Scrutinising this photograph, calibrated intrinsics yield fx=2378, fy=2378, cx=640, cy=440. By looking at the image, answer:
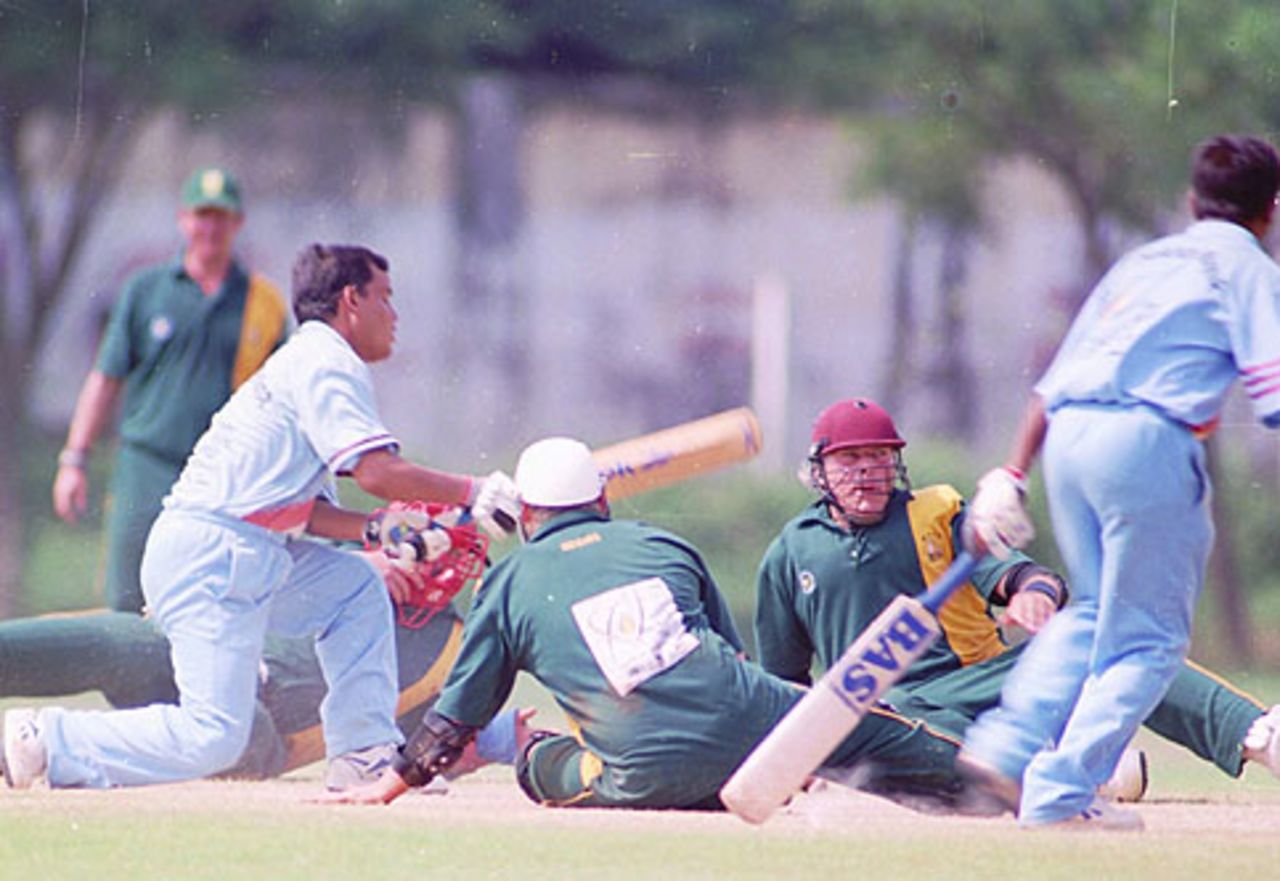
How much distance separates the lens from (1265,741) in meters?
5.16

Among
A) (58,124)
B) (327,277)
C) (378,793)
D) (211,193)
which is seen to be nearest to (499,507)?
(378,793)

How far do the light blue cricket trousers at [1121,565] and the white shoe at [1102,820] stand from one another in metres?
0.03

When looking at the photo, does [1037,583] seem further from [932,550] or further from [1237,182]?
[1237,182]

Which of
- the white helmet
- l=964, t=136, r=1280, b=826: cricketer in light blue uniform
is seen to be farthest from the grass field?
the white helmet

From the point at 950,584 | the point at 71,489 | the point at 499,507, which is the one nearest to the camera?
the point at 950,584

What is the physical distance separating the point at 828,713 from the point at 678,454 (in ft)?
6.22

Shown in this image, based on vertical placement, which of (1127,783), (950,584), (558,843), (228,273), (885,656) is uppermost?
(228,273)

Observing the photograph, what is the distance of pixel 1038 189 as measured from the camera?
312 inches

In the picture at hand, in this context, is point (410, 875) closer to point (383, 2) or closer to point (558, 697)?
point (558, 697)

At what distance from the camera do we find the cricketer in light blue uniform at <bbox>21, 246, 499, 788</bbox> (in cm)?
520

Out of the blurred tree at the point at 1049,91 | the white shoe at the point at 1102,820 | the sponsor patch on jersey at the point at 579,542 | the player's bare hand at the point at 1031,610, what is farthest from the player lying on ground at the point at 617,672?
the blurred tree at the point at 1049,91

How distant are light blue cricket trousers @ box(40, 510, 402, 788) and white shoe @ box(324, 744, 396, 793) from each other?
0.07 ft

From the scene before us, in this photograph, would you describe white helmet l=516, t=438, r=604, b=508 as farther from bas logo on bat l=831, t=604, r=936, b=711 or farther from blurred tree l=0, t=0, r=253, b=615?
blurred tree l=0, t=0, r=253, b=615

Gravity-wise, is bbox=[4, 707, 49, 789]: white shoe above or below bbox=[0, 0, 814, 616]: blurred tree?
below
